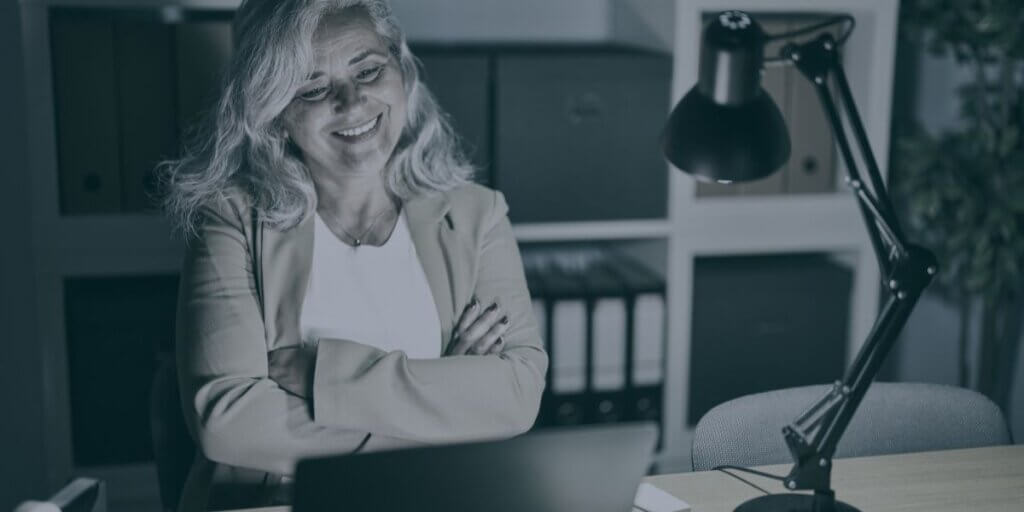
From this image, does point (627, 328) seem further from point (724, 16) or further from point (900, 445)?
point (724, 16)

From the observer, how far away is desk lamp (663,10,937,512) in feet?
3.36

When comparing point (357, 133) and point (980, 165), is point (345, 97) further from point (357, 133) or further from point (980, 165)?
point (980, 165)

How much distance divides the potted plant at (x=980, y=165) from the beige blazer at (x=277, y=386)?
1300mm

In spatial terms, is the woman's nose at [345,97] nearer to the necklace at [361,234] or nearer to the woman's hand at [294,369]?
the necklace at [361,234]

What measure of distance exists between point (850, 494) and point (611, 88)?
3.66 ft

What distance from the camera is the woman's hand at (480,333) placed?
162 cm

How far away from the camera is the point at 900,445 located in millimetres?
1519

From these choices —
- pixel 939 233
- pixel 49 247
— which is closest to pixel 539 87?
pixel 49 247

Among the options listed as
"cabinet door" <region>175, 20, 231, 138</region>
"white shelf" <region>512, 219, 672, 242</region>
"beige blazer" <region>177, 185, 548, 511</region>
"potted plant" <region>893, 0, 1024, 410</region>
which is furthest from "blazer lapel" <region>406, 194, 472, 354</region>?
"potted plant" <region>893, 0, 1024, 410</region>

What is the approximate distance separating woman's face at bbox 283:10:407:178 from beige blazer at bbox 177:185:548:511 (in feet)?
0.47

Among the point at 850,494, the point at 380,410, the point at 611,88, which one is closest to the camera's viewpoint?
the point at 850,494

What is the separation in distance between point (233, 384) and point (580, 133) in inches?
40.4

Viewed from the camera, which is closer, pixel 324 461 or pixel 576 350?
pixel 324 461

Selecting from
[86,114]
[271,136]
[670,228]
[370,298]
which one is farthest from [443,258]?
[86,114]
